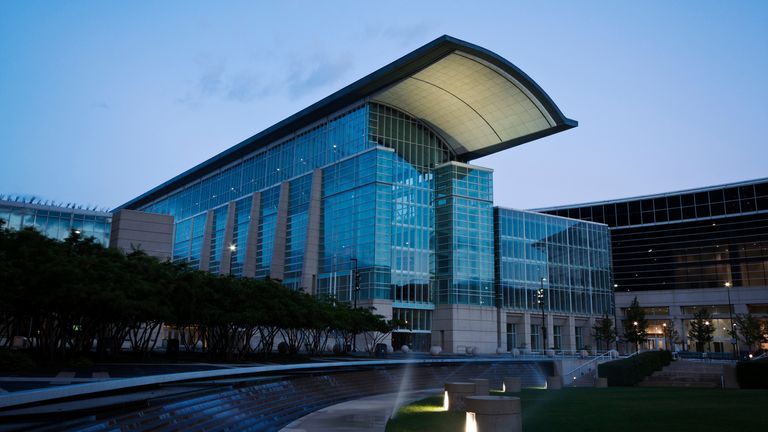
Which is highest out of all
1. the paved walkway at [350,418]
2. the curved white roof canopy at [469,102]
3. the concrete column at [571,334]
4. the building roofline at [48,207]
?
the curved white roof canopy at [469,102]

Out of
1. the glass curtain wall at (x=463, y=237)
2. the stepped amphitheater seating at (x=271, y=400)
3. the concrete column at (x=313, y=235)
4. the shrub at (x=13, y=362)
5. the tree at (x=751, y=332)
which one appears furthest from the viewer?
the tree at (x=751, y=332)

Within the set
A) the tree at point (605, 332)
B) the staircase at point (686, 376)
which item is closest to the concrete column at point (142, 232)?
the staircase at point (686, 376)

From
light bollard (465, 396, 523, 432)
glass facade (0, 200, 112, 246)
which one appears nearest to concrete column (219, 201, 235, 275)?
glass facade (0, 200, 112, 246)

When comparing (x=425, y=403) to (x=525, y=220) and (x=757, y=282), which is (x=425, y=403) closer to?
(x=525, y=220)

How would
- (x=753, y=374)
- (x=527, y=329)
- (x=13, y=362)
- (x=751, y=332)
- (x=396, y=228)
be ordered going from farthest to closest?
(x=527, y=329) < (x=751, y=332) < (x=396, y=228) < (x=753, y=374) < (x=13, y=362)

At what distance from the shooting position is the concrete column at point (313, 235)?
68688mm

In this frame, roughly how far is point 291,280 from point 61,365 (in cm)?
4719

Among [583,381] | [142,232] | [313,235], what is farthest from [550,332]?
[142,232]

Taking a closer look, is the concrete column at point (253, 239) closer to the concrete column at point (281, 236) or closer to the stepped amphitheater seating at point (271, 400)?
the concrete column at point (281, 236)

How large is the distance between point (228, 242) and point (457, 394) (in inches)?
2668

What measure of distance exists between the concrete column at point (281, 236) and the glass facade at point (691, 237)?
179 ft

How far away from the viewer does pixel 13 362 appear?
21703 millimetres

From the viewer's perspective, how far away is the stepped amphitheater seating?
42.5 feet

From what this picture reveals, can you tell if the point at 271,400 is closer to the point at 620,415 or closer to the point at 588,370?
the point at 620,415
